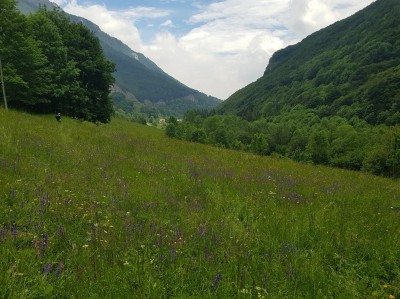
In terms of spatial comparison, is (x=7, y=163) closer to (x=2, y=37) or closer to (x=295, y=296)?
(x=295, y=296)

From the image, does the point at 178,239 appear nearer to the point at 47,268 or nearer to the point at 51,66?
the point at 47,268

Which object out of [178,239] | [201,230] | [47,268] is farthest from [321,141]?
[47,268]

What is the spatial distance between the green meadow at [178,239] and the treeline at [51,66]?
2675cm

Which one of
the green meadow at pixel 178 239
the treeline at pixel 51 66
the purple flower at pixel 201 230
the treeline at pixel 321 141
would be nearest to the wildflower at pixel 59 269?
the green meadow at pixel 178 239

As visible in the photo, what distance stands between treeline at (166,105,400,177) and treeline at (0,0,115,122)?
1963 cm

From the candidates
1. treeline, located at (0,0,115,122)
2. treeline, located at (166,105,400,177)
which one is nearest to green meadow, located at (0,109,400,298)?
treeline, located at (166,105,400,177)

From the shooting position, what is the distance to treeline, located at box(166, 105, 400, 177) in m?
49.8

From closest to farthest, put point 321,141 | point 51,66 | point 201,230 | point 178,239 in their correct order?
point 178,239 → point 201,230 → point 51,66 → point 321,141

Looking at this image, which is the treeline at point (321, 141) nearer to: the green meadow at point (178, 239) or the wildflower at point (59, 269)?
the green meadow at point (178, 239)

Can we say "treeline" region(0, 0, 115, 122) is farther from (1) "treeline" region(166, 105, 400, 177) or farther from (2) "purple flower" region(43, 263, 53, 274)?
(2) "purple flower" region(43, 263, 53, 274)

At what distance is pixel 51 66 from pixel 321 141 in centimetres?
6850

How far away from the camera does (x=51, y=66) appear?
36375mm

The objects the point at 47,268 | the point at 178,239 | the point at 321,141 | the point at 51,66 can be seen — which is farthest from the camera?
the point at 321,141

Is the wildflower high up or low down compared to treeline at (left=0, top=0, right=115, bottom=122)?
down
